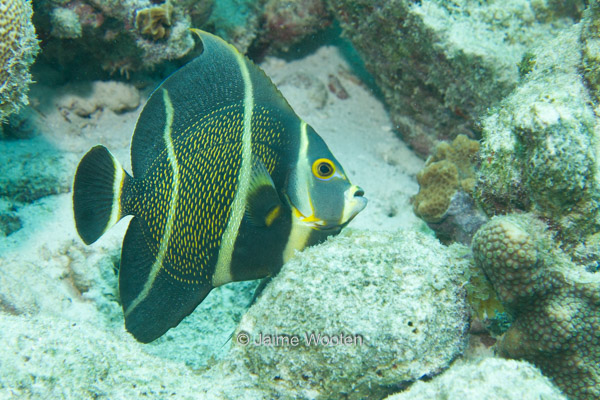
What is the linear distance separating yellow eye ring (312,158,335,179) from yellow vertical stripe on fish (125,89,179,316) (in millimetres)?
648

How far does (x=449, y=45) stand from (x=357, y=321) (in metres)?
2.85

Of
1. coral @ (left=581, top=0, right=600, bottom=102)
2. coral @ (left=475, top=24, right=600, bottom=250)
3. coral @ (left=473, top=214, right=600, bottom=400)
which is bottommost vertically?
coral @ (left=473, top=214, right=600, bottom=400)

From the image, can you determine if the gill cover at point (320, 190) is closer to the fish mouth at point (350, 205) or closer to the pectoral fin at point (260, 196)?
the fish mouth at point (350, 205)

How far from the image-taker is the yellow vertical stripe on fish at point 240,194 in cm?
173

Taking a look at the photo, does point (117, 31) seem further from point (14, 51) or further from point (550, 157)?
point (550, 157)

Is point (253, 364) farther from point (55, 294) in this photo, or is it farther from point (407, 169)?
point (407, 169)

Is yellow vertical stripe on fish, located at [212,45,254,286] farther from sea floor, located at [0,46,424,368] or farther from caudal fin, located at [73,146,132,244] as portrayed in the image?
sea floor, located at [0,46,424,368]

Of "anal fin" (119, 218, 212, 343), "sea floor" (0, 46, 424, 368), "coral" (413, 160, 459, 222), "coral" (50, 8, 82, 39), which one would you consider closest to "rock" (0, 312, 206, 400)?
"anal fin" (119, 218, 212, 343)

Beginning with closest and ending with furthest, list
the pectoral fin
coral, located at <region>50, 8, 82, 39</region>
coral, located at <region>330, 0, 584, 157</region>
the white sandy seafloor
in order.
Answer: the white sandy seafloor → the pectoral fin → coral, located at <region>50, 8, 82, 39</region> → coral, located at <region>330, 0, 584, 157</region>

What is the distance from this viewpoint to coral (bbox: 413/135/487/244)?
266 cm

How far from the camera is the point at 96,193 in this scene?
1.71 metres

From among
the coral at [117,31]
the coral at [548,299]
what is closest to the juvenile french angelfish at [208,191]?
the coral at [548,299]

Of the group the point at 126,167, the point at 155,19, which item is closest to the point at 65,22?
the point at 155,19

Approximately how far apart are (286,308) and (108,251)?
1.81 meters
